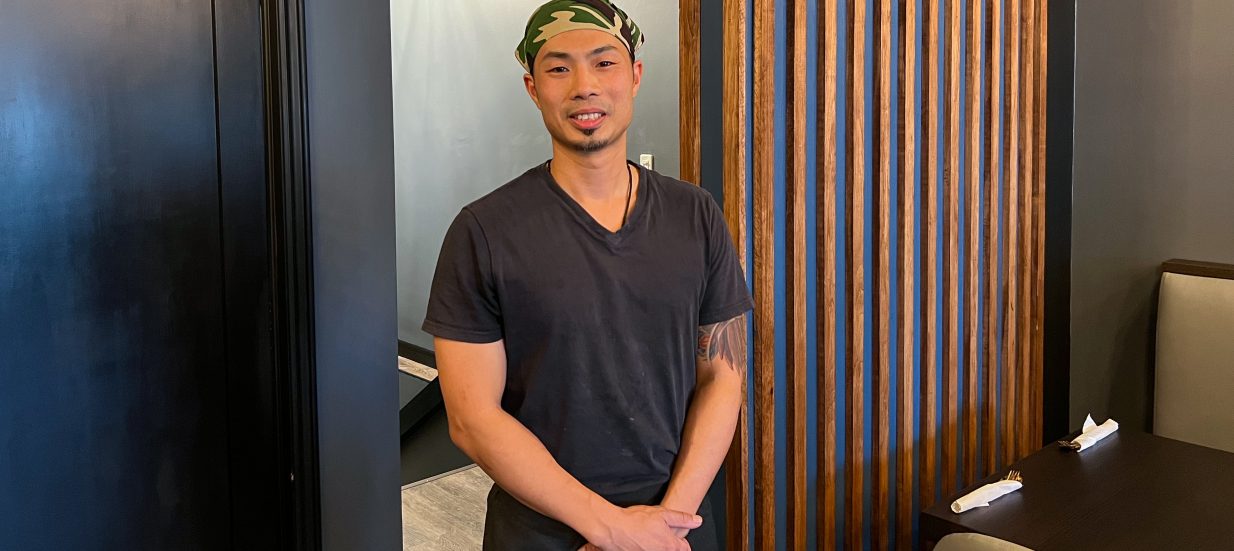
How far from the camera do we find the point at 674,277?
1.27 metres

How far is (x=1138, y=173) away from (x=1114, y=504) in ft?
4.91

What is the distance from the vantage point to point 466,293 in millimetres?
1196

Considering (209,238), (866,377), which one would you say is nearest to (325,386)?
(209,238)

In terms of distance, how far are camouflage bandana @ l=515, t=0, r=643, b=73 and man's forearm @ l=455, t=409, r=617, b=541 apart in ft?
1.57

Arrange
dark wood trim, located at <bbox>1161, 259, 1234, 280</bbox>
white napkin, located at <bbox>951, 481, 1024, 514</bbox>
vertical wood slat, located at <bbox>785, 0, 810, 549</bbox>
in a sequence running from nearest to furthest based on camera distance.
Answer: white napkin, located at <bbox>951, 481, 1024, 514</bbox> → vertical wood slat, located at <bbox>785, 0, 810, 549</bbox> → dark wood trim, located at <bbox>1161, 259, 1234, 280</bbox>

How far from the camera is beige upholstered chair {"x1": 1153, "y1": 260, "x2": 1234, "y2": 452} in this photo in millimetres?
2477

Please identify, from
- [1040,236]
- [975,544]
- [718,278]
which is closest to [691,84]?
[718,278]

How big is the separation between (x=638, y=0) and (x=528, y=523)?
2623 mm

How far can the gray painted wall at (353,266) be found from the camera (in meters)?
1.53

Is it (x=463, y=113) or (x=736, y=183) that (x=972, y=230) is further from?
(x=463, y=113)

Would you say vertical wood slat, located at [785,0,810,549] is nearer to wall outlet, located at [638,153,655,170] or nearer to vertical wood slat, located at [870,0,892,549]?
vertical wood slat, located at [870,0,892,549]

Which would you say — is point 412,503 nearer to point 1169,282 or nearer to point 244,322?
point 244,322

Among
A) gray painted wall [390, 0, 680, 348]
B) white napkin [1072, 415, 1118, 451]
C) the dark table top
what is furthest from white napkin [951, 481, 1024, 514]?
gray painted wall [390, 0, 680, 348]

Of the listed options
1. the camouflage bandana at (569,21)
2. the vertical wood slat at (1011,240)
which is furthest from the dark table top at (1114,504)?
the camouflage bandana at (569,21)
